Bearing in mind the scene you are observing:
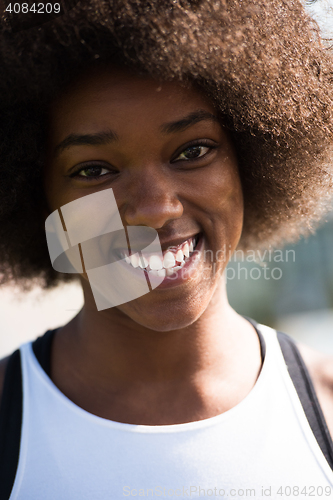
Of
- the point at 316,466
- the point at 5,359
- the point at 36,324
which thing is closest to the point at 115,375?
the point at 5,359

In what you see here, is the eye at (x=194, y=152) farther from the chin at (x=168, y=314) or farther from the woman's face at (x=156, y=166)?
the chin at (x=168, y=314)

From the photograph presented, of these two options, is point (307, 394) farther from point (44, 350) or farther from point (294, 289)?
point (294, 289)

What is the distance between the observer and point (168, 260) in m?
1.70

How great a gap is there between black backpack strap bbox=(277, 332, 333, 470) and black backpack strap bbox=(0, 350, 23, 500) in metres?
1.05

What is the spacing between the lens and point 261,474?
167cm

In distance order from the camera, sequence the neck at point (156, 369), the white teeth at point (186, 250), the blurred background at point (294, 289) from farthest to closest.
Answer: the blurred background at point (294, 289) < the neck at point (156, 369) < the white teeth at point (186, 250)

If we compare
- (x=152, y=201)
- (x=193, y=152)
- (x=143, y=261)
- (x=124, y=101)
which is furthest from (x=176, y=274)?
(x=124, y=101)

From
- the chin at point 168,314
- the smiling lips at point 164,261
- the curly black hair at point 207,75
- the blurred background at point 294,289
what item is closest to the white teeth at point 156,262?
the smiling lips at point 164,261

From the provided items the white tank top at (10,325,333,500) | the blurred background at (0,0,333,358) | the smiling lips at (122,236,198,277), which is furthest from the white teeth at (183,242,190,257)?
the blurred background at (0,0,333,358)

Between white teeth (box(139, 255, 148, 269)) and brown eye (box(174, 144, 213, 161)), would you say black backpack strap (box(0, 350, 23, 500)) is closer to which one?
white teeth (box(139, 255, 148, 269))

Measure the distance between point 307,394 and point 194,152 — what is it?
1011mm

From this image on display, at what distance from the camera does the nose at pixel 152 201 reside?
1573 millimetres

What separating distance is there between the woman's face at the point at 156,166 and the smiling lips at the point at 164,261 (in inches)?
0.9
